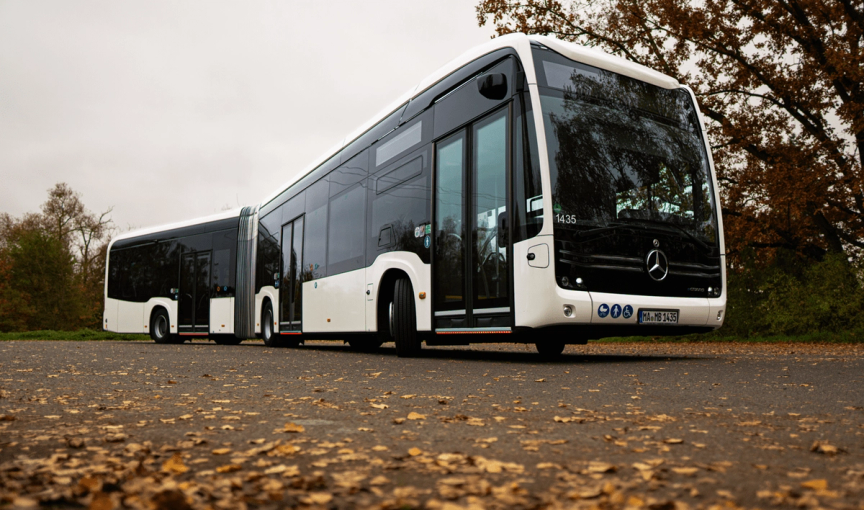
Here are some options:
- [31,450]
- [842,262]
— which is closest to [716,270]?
[31,450]

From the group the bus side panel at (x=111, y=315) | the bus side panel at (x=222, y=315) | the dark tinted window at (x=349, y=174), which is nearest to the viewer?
the dark tinted window at (x=349, y=174)

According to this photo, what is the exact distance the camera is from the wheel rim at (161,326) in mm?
20734

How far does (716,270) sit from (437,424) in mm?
5713

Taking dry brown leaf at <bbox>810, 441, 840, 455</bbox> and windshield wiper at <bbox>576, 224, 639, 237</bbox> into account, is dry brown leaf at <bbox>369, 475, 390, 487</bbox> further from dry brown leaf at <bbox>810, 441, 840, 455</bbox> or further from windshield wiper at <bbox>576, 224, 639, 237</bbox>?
windshield wiper at <bbox>576, 224, 639, 237</bbox>

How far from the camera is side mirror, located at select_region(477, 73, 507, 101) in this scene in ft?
26.7

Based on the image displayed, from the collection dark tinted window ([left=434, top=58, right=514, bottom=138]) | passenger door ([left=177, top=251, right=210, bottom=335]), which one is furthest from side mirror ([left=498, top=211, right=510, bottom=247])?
passenger door ([left=177, top=251, right=210, bottom=335])

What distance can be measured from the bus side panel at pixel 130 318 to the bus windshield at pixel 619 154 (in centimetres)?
1697

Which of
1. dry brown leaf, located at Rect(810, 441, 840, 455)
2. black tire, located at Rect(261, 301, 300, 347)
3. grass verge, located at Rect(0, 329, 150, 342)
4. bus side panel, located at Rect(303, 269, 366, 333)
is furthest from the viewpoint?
grass verge, located at Rect(0, 329, 150, 342)

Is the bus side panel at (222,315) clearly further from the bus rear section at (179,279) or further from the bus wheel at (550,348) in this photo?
the bus wheel at (550,348)

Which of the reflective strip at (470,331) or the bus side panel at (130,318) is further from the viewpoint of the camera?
the bus side panel at (130,318)

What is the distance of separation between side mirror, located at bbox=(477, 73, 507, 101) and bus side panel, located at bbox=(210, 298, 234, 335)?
12.1 meters

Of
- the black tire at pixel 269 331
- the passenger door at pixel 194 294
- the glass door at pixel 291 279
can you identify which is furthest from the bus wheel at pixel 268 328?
the passenger door at pixel 194 294

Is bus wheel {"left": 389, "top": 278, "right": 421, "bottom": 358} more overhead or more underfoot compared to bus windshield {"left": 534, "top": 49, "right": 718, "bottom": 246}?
more underfoot

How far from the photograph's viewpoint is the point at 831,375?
22.1 ft
